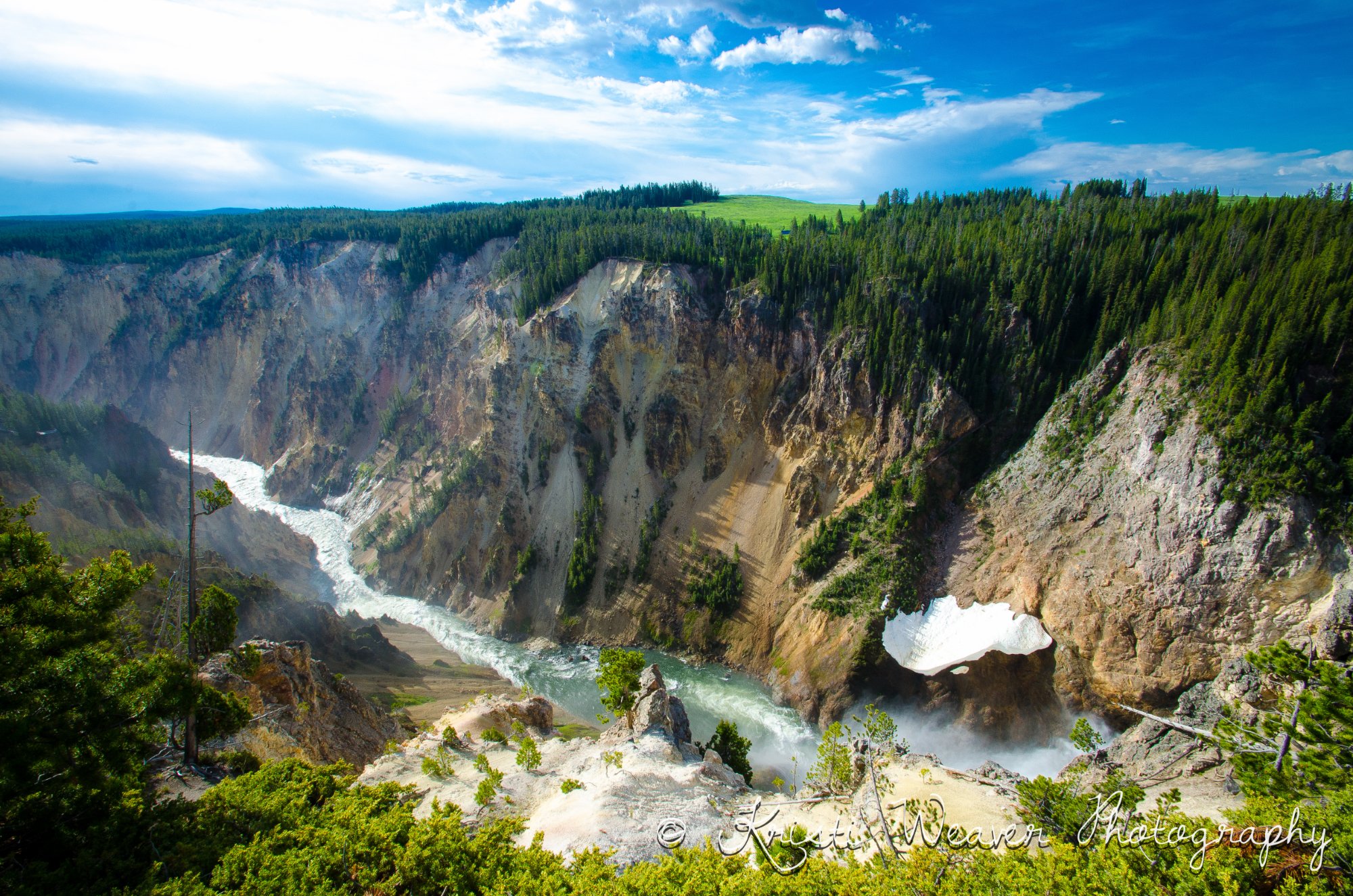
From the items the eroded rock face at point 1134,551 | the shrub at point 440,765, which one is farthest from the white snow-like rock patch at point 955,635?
the shrub at point 440,765

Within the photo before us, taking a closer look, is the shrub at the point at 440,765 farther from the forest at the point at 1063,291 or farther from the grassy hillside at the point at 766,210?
the grassy hillside at the point at 766,210

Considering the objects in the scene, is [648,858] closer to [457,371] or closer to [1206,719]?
[1206,719]

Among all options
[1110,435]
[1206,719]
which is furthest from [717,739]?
[1110,435]

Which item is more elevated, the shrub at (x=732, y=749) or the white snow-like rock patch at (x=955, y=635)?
the white snow-like rock patch at (x=955, y=635)

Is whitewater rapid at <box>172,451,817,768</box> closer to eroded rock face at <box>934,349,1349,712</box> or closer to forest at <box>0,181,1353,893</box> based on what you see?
forest at <box>0,181,1353,893</box>

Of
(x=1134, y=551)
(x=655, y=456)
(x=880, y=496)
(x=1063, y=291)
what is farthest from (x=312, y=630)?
(x=1063, y=291)

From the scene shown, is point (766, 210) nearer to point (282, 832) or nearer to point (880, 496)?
point (880, 496)

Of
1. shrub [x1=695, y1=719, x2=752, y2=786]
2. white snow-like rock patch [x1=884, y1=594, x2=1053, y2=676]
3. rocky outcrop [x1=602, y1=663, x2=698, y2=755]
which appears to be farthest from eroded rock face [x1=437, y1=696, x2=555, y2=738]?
white snow-like rock patch [x1=884, y1=594, x2=1053, y2=676]
